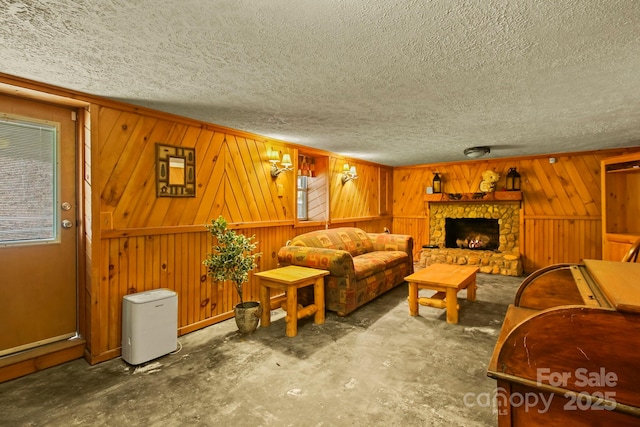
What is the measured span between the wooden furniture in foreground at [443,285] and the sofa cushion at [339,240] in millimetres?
1221

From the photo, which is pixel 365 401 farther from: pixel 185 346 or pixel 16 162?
pixel 16 162

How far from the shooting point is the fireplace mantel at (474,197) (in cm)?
565

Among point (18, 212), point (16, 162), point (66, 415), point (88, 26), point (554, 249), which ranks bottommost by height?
point (66, 415)

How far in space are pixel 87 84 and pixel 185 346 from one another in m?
2.33

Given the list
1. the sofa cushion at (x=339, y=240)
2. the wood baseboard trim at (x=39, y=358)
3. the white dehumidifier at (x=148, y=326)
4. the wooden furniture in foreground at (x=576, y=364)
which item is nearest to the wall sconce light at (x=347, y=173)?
the sofa cushion at (x=339, y=240)

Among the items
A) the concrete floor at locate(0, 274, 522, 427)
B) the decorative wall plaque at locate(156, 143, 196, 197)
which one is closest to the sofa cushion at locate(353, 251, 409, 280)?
the concrete floor at locate(0, 274, 522, 427)

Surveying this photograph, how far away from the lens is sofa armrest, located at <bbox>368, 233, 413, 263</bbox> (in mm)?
5066

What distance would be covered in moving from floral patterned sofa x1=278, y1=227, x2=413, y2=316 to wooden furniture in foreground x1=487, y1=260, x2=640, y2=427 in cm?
244

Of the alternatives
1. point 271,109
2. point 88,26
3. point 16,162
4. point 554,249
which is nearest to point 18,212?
point 16,162

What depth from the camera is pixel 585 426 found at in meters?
1.00

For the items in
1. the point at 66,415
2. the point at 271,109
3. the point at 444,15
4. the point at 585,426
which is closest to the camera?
the point at 585,426

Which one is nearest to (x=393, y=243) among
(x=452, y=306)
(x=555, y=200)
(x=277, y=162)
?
(x=452, y=306)

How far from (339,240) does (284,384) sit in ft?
8.60

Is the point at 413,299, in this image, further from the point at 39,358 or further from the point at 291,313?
the point at 39,358
